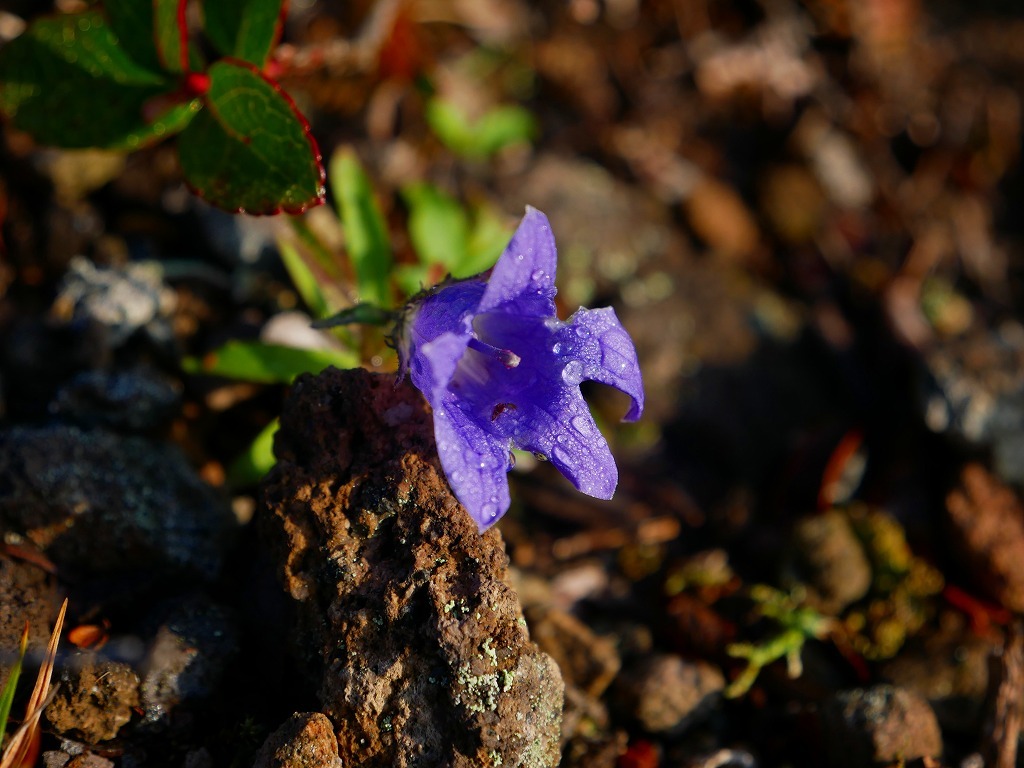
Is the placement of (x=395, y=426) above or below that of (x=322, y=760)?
above

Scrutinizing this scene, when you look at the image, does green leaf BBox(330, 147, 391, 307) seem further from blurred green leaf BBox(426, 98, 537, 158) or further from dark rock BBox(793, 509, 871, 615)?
dark rock BBox(793, 509, 871, 615)

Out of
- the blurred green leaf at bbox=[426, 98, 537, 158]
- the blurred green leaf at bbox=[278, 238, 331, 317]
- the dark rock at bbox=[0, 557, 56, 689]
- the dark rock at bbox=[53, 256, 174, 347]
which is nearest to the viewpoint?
the dark rock at bbox=[0, 557, 56, 689]

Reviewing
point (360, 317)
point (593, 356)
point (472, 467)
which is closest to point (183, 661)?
point (472, 467)

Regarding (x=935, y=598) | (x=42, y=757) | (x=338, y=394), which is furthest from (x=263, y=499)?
(x=935, y=598)

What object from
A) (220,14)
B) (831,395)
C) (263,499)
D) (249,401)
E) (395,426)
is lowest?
(831,395)

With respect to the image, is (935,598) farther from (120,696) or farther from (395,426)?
(120,696)

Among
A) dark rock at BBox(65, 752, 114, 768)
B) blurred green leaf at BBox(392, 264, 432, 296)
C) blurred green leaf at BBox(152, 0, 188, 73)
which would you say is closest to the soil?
dark rock at BBox(65, 752, 114, 768)
